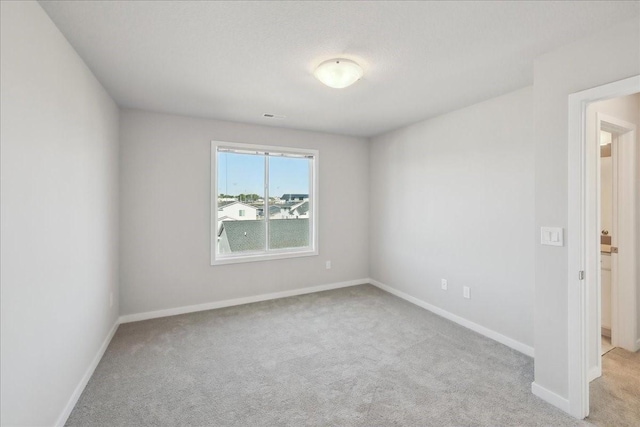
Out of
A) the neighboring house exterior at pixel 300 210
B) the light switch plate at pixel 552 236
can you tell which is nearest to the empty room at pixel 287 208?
the light switch plate at pixel 552 236

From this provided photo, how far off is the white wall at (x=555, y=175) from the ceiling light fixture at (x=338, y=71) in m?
1.34

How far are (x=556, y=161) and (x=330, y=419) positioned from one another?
2.30 metres

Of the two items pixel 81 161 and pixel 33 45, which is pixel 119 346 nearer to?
pixel 81 161

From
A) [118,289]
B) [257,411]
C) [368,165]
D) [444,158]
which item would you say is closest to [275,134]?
[368,165]

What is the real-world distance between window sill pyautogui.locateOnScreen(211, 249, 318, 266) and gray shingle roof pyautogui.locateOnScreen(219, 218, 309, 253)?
140 mm

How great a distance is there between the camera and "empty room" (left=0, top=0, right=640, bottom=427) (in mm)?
1671

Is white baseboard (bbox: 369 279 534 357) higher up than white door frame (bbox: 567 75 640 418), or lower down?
lower down

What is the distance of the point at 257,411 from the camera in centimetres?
197

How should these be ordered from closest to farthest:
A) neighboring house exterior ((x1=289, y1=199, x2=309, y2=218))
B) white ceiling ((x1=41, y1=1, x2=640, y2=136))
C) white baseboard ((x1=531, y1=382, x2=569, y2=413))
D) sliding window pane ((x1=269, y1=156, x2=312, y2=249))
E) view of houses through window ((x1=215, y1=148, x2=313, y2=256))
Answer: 1. white ceiling ((x1=41, y1=1, x2=640, y2=136))
2. white baseboard ((x1=531, y1=382, x2=569, y2=413))
3. view of houses through window ((x1=215, y1=148, x2=313, y2=256))
4. sliding window pane ((x1=269, y1=156, x2=312, y2=249))
5. neighboring house exterior ((x1=289, y1=199, x2=309, y2=218))

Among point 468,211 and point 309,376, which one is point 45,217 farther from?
point 468,211

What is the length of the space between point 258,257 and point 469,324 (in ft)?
9.06

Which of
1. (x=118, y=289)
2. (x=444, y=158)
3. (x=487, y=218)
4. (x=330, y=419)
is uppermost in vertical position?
(x=444, y=158)

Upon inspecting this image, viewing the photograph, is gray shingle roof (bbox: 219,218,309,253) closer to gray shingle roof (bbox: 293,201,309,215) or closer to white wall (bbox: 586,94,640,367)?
gray shingle roof (bbox: 293,201,309,215)

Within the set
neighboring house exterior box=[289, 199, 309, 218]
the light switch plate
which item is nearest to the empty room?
the light switch plate
